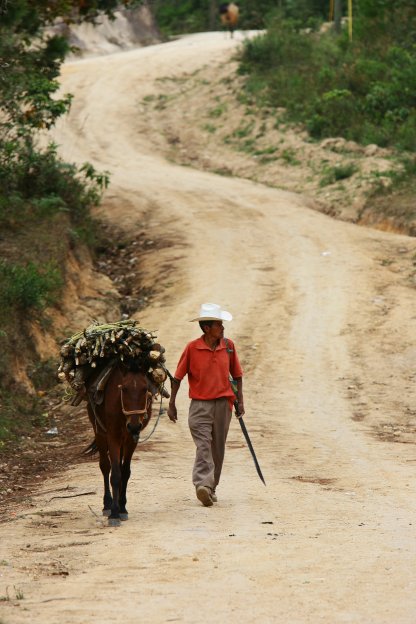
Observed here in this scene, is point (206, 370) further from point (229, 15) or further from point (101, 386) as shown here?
point (229, 15)

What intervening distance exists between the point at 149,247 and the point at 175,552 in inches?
725

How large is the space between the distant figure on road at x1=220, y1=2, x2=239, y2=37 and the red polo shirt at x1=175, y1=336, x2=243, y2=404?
45.5 m

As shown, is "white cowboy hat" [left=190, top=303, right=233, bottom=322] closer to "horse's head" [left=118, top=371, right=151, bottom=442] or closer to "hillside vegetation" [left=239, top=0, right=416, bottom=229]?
"horse's head" [left=118, top=371, right=151, bottom=442]

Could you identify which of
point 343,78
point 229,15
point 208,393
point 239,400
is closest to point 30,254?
point 239,400

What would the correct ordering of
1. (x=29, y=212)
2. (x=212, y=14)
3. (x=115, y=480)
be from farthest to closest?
(x=212, y=14) → (x=29, y=212) → (x=115, y=480)

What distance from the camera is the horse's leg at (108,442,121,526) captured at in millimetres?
10047

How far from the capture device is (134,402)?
10086 millimetres

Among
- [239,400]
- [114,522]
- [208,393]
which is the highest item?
[208,393]

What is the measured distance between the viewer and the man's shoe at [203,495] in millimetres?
10695

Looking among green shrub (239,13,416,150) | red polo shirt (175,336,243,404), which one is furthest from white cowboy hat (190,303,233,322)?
green shrub (239,13,416,150)

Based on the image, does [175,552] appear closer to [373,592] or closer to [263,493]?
[373,592]

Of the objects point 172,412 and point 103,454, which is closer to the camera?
point 103,454

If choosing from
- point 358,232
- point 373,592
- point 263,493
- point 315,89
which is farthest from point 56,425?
point 315,89

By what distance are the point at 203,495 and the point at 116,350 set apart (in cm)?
162
